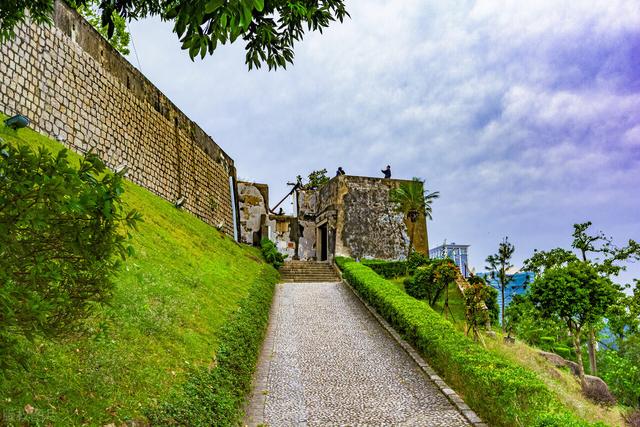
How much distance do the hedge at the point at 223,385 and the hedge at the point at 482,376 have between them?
134 inches

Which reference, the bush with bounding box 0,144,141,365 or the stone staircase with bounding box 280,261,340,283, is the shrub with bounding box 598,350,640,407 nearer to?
the stone staircase with bounding box 280,261,340,283

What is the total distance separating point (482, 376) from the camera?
6.56 meters

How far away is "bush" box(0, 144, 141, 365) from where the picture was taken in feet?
8.07

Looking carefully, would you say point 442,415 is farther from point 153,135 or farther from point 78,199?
point 153,135

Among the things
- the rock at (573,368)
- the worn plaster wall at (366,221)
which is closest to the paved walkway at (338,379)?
the rock at (573,368)

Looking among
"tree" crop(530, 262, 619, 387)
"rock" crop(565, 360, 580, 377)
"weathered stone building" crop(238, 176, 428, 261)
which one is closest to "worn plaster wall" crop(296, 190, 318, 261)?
"weathered stone building" crop(238, 176, 428, 261)

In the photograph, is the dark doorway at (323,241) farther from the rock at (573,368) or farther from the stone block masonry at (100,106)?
the rock at (573,368)

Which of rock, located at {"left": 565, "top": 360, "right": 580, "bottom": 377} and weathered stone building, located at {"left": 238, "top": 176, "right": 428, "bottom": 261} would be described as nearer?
rock, located at {"left": 565, "top": 360, "right": 580, "bottom": 377}

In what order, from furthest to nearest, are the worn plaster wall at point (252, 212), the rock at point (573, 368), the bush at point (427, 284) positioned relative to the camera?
the worn plaster wall at point (252, 212) → the rock at point (573, 368) → the bush at point (427, 284)

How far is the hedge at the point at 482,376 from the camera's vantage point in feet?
18.1

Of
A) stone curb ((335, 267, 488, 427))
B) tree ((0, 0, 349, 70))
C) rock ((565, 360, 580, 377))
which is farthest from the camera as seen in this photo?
rock ((565, 360, 580, 377))

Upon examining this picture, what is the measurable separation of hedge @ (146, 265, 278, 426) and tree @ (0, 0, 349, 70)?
11.7ft

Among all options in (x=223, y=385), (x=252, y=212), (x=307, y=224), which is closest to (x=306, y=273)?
(x=252, y=212)

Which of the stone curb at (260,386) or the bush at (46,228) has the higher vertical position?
the bush at (46,228)
